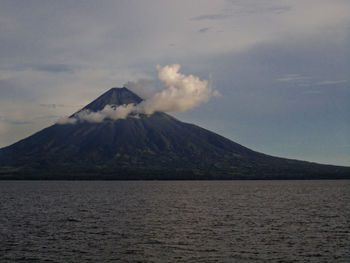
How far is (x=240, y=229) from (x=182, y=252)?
20.5m

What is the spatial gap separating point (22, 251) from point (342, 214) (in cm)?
6928

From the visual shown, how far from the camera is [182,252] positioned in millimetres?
47750

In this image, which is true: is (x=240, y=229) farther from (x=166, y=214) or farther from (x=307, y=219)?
(x=166, y=214)

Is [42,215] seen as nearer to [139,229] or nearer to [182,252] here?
[139,229]

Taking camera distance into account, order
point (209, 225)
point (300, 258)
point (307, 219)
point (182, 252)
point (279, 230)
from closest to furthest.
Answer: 1. point (300, 258)
2. point (182, 252)
3. point (279, 230)
4. point (209, 225)
5. point (307, 219)

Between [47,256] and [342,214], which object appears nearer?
[47,256]

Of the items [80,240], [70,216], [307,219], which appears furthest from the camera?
[70,216]

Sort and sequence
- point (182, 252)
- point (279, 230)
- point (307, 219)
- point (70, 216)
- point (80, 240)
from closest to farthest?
point (182, 252) < point (80, 240) < point (279, 230) < point (307, 219) < point (70, 216)

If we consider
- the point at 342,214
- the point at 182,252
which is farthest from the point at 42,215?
the point at 342,214

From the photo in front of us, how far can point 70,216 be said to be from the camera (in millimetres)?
84312

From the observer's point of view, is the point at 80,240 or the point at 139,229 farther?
the point at 139,229

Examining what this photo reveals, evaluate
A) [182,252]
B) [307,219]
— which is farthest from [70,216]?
[307,219]

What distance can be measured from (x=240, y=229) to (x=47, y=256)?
32.5 meters

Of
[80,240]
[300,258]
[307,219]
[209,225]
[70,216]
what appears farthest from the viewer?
[70,216]
